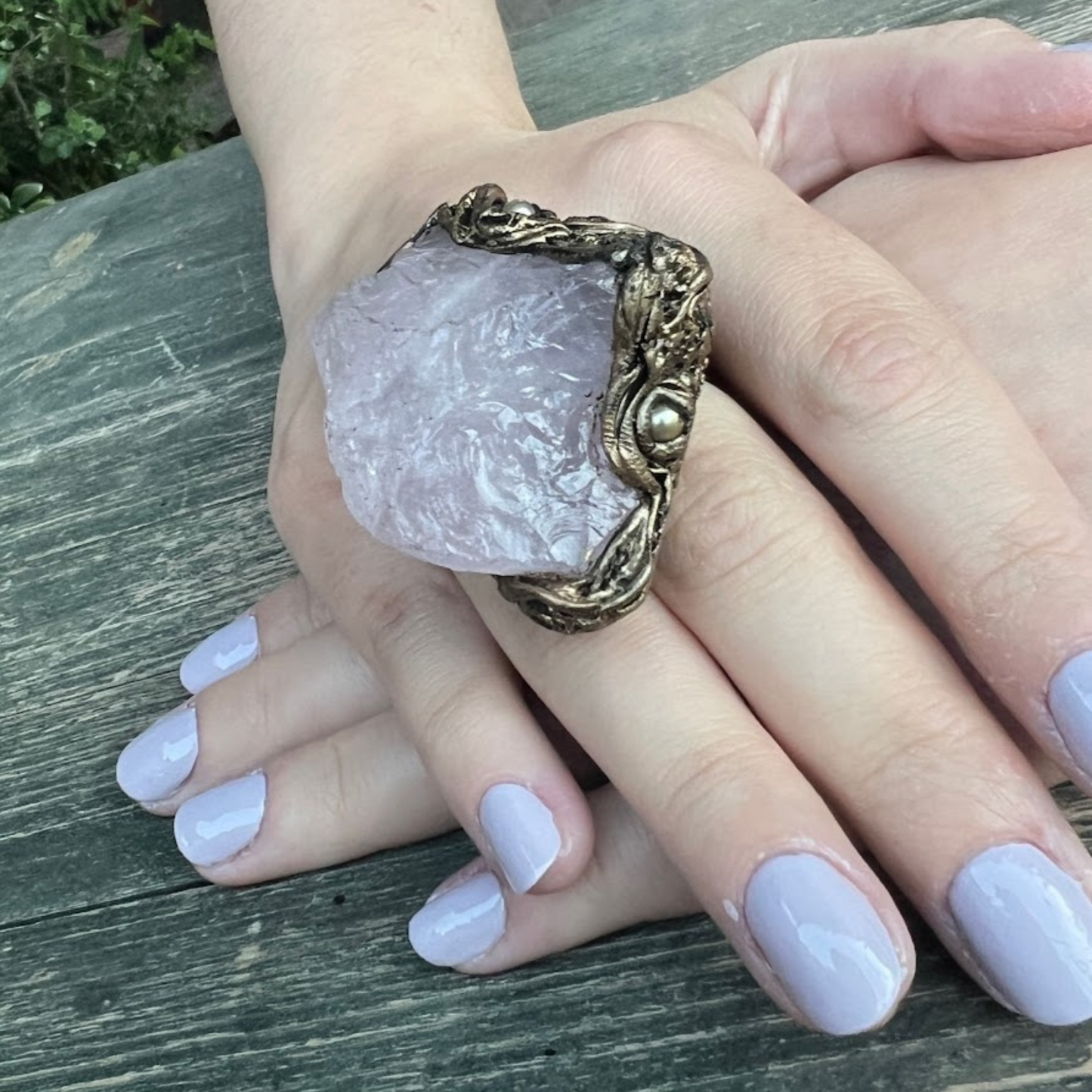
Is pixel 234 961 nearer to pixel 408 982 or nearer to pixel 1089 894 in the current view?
pixel 408 982

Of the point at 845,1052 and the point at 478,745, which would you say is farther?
the point at 478,745

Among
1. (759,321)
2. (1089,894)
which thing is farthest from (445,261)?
(1089,894)

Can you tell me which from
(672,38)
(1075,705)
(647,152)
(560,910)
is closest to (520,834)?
(560,910)

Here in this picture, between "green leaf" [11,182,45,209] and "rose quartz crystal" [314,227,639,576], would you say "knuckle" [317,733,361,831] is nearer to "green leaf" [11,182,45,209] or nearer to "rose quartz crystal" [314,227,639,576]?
"rose quartz crystal" [314,227,639,576]

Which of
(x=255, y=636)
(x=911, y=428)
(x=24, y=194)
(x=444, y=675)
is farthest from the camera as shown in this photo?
(x=24, y=194)

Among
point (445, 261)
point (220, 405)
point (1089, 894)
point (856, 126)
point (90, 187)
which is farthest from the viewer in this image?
point (90, 187)

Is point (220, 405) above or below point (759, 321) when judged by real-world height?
below

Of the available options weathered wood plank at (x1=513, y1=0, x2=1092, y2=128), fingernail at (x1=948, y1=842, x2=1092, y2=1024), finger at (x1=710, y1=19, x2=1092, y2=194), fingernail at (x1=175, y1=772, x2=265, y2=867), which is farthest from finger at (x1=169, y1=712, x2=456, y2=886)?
weathered wood plank at (x1=513, y1=0, x2=1092, y2=128)

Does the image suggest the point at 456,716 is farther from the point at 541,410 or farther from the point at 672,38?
the point at 672,38
